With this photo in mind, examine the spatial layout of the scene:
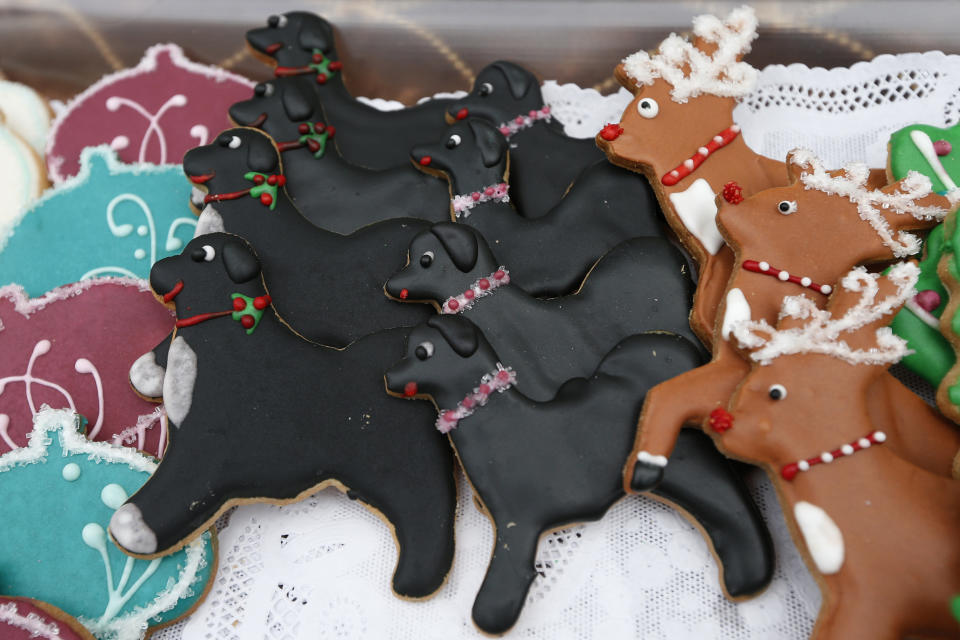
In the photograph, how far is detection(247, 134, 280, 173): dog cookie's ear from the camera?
1.33 meters

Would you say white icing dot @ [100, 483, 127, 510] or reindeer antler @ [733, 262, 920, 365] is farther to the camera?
white icing dot @ [100, 483, 127, 510]

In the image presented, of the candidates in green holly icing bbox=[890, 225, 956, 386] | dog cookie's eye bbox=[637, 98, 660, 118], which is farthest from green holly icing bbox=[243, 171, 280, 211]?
green holly icing bbox=[890, 225, 956, 386]

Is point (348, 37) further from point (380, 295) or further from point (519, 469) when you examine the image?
point (519, 469)

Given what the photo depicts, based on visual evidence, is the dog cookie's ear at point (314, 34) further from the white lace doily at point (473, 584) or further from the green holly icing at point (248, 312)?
the white lace doily at point (473, 584)

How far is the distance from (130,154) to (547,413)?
1.18 metres

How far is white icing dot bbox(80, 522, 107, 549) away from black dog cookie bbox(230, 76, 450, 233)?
0.64 meters

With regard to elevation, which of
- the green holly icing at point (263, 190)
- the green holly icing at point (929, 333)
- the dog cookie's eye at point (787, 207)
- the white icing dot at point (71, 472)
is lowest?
the white icing dot at point (71, 472)

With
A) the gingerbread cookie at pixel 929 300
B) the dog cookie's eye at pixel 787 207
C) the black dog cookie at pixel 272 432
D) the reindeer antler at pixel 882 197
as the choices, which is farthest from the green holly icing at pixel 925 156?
the black dog cookie at pixel 272 432

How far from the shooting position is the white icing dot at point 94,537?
1.12 m

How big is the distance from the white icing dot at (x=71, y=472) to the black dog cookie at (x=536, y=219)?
76 cm

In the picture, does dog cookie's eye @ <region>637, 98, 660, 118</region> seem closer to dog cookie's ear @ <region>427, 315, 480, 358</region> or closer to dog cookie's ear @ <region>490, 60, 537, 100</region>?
dog cookie's ear @ <region>490, 60, 537, 100</region>

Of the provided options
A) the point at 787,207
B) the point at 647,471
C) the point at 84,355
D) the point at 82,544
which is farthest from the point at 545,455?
the point at 84,355

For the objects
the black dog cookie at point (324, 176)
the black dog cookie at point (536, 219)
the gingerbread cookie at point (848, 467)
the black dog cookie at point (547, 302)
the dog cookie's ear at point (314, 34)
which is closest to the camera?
the gingerbread cookie at point (848, 467)

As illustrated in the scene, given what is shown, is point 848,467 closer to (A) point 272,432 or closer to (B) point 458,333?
(B) point 458,333
